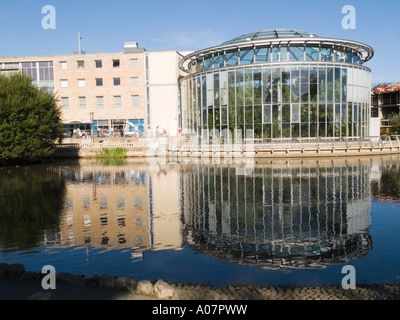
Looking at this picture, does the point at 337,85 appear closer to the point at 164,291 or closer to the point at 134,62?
the point at 134,62

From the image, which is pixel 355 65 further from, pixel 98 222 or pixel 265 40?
pixel 98 222

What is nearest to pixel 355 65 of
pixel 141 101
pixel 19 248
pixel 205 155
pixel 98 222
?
pixel 205 155

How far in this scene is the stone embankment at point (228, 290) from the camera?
6.69m

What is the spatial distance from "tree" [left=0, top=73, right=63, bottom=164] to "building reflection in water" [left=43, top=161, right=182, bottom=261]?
1562cm

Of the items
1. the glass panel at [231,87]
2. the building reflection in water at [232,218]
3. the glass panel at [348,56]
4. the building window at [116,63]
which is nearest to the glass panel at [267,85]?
the glass panel at [231,87]

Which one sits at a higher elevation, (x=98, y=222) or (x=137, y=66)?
(x=137, y=66)

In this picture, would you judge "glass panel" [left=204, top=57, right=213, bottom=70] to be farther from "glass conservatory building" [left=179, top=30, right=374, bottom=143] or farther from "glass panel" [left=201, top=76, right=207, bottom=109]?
"glass panel" [left=201, top=76, right=207, bottom=109]

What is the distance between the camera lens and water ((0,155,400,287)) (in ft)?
28.7

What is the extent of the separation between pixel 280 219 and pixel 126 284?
797cm

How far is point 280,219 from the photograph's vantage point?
13.5 m

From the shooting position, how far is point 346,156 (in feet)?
124
